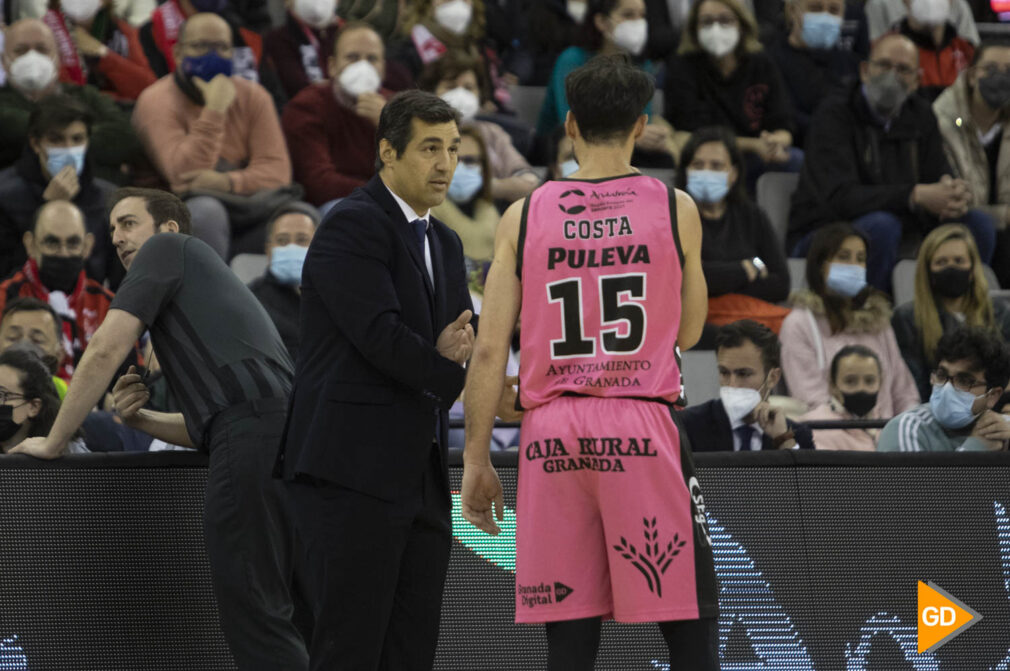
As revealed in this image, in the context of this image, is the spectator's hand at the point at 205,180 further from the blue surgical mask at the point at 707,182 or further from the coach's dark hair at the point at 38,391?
the coach's dark hair at the point at 38,391

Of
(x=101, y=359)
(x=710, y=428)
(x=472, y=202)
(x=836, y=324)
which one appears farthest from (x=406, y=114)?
(x=836, y=324)

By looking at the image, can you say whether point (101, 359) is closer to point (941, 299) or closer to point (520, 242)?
point (520, 242)

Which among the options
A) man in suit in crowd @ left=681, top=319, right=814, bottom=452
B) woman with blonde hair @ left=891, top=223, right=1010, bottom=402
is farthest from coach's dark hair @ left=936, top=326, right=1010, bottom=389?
woman with blonde hair @ left=891, top=223, right=1010, bottom=402

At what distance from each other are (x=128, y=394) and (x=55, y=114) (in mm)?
3873

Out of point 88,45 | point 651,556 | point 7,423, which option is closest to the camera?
point 651,556

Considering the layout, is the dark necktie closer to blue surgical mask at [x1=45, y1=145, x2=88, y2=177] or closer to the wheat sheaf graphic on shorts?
the wheat sheaf graphic on shorts

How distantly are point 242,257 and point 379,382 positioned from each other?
13.5 ft

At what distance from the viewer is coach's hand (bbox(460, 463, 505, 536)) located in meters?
3.51

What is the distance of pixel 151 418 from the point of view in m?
4.39

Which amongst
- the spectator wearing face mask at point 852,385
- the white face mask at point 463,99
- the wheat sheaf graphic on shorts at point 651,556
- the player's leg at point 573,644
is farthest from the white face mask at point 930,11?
the player's leg at point 573,644

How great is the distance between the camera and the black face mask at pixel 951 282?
7941 millimetres

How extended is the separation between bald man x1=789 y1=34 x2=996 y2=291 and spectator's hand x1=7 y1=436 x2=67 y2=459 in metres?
5.48

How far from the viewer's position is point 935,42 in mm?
10422

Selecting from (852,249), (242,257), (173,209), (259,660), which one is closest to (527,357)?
(259,660)
